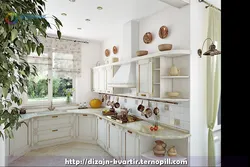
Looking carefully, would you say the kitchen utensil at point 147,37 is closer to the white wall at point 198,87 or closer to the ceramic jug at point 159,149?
the white wall at point 198,87

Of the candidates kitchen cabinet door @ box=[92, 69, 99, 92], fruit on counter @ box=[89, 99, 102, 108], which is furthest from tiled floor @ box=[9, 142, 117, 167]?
kitchen cabinet door @ box=[92, 69, 99, 92]

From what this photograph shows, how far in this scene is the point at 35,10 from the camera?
81 cm

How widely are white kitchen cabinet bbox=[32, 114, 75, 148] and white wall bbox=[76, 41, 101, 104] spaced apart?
794mm

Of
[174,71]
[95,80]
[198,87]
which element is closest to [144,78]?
[174,71]

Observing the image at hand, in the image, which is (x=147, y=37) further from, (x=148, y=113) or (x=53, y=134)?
(x=53, y=134)

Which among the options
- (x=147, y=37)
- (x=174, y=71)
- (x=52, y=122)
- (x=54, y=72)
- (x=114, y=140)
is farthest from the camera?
(x=54, y=72)

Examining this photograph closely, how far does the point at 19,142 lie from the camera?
10.6 ft

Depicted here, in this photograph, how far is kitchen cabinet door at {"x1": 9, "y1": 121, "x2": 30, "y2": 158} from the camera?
3.05m

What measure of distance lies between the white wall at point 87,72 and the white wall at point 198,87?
3119 millimetres

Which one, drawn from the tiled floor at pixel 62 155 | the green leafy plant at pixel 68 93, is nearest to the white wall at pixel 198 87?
the tiled floor at pixel 62 155

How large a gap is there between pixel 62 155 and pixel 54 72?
2089 millimetres

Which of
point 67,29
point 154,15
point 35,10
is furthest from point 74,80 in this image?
point 35,10

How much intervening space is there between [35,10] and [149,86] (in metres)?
1.97
